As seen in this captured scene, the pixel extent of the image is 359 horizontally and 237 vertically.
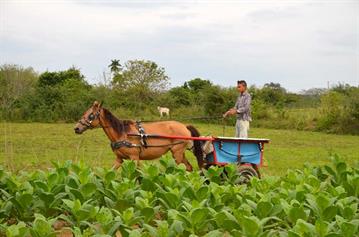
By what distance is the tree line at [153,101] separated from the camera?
→ 29.0 m

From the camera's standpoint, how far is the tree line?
29031 mm

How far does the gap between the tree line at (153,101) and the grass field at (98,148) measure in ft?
6.59

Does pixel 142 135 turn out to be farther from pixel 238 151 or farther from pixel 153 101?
pixel 153 101

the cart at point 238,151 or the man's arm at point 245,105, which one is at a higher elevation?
the man's arm at point 245,105

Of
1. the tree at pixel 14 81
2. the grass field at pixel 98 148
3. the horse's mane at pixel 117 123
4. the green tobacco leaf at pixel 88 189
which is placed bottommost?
the grass field at pixel 98 148

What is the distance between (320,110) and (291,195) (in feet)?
83.4

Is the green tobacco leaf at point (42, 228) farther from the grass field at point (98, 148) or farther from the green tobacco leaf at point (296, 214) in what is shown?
the grass field at point (98, 148)

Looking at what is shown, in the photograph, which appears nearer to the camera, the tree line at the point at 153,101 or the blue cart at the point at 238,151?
the blue cart at the point at 238,151

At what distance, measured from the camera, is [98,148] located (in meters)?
17.9

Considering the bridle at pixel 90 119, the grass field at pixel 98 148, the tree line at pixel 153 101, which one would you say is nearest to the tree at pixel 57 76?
the tree line at pixel 153 101

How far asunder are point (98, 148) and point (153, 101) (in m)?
17.0

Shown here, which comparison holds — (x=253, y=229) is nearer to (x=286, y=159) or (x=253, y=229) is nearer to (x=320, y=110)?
(x=286, y=159)

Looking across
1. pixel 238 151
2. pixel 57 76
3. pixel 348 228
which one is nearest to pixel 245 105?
pixel 238 151

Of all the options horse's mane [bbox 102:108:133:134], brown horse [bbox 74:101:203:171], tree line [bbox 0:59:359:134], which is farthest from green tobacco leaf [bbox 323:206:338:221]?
tree line [bbox 0:59:359:134]
